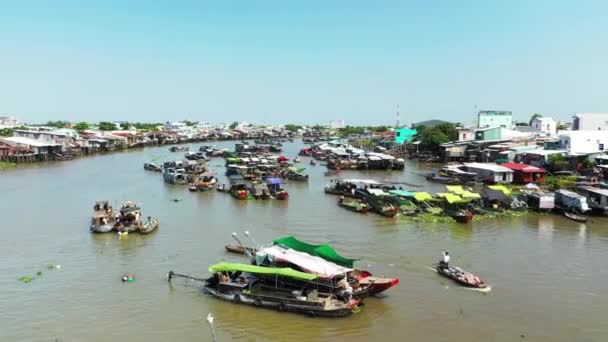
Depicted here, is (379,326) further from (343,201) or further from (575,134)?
(575,134)

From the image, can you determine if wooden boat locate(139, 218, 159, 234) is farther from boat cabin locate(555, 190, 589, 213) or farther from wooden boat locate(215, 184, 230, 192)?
boat cabin locate(555, 190, 589, 213)

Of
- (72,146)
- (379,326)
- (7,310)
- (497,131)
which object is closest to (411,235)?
(379,326)

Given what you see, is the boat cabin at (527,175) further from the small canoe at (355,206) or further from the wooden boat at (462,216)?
the small canoe at (355,206)

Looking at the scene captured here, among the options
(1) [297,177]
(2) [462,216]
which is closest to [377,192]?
(2) [462,216]

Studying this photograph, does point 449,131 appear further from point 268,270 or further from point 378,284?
point 268,270

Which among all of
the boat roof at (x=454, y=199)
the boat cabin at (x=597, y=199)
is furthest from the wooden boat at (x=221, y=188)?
the boat cabin at (x=597, y=199)

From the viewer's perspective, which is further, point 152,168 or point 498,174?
point 152,168
